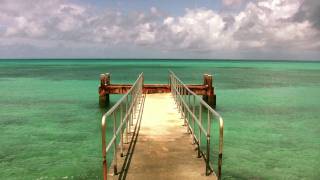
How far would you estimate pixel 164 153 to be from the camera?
7266 millimetres

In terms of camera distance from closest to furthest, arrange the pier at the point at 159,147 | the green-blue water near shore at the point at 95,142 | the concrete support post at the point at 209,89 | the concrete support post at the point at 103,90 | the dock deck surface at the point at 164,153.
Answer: the pier at the point at 159,147 < the dock deck surface at the point at 164,153 < the green-blue water near shore at the point at 95,142 < the concrete support post at the point at 209,89 < the concrete support post at the point at 103,90

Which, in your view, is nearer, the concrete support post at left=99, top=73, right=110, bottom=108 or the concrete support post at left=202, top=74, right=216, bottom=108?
the concrete support post at left=202, top=74, right=216, bottom=108

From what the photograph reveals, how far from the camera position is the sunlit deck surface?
6.10 metres

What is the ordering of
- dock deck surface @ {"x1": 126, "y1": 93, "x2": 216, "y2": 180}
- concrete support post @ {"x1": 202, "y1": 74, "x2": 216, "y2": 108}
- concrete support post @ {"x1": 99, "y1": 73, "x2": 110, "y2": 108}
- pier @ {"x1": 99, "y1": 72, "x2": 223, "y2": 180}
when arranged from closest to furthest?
pier @ {"x1": 99, "y1": 72, "x2": 223, "y2": 180}, dock deck surface @ {"x1": 126, "y1": 93, "x2": 216, "y2": 180}, concrete support post @ {"x1": 202, "y1": 74, "x2": 216, "y2": 108}, concrete support post @ {"x1": 99, "y1": 73, "x2": 110, "y2": 108}

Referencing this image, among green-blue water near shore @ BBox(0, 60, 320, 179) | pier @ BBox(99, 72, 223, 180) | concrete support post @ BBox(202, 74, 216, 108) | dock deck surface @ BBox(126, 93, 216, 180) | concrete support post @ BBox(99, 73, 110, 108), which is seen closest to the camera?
pier @ BBox(99, 72, 223, 180)

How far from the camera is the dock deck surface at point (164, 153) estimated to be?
6075mm

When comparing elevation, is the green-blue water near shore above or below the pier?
below

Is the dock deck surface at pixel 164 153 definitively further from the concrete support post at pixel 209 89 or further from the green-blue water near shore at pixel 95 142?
the concrete support post at pixel 209 89

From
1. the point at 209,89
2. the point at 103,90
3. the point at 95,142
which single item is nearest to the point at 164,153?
the point at 95,142

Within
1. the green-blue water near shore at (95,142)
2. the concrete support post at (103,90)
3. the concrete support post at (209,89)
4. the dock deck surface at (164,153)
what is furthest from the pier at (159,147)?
the concrete support post at (103,90)

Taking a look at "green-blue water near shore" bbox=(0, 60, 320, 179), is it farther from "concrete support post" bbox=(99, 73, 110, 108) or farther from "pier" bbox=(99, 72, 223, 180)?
"pier" bbox=(99, 72, 223, 180)

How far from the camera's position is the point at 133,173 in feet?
20.0

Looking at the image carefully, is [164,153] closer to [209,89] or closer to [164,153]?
[164,153]

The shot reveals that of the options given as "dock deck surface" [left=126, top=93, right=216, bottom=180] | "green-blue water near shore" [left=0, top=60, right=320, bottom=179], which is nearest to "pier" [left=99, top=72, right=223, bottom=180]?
"dock deck surface" [left=126, top=93, right=216, bottom=180]
